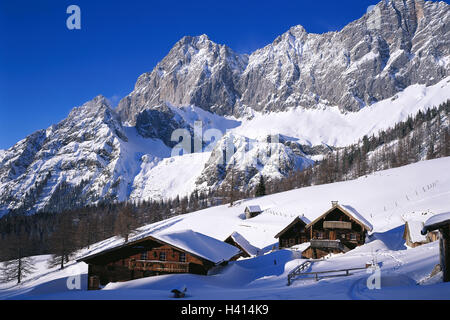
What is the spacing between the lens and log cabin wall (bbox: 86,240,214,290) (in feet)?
87.7

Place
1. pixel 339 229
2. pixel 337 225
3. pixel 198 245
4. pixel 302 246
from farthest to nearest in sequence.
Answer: pixel 302 246 < pixel 339 229 < pixel 337 225 < pixel 198 245

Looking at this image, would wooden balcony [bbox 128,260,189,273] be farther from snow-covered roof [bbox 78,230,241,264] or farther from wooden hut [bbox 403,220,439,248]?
wooden hut [bbox 403,220,439,248]

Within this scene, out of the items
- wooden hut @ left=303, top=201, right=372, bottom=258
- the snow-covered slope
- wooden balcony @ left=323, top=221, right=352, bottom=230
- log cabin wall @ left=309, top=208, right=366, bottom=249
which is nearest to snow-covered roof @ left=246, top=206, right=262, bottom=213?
the snow-covered slope

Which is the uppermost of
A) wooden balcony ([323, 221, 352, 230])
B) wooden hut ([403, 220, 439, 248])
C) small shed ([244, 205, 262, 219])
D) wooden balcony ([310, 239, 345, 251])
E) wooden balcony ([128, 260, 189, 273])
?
small shed ([244, 205, 262, 219])

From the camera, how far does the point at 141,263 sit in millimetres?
27766

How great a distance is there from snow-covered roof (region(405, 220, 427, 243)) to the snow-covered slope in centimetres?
209

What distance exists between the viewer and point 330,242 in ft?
124

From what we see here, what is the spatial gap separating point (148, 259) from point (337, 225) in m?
24.4

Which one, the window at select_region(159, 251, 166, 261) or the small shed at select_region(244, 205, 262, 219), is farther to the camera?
the small shed at select_region(244, 205, 262, 219)

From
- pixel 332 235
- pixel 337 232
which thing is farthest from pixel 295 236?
pixel 337 232

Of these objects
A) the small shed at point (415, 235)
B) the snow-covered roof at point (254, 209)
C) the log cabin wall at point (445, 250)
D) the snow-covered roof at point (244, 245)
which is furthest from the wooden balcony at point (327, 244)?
the snow-covered roof at point (254, 209)

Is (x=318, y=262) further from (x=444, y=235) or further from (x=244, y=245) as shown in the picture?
(x=244, y=245)

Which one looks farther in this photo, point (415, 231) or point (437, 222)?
point (415, 231)
